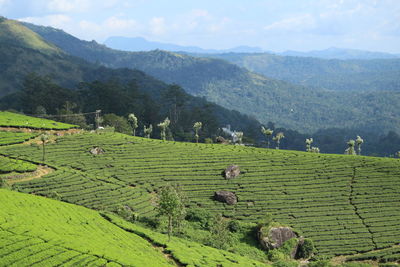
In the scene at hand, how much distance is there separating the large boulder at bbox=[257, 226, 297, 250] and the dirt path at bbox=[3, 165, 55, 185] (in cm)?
4022

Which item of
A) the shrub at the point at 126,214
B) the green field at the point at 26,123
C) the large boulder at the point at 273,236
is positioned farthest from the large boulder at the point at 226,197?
the green field at the point at 26,123

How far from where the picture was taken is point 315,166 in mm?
85938

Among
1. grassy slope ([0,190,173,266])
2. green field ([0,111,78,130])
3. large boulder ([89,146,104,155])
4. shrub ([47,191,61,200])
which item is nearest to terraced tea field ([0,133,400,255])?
large boulder ([89,146,104,155])

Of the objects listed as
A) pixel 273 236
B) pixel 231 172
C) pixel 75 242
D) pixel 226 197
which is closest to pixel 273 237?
pixel 273 236

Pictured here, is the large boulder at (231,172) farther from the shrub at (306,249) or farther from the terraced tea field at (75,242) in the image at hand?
the terraced tea field at (75,242)

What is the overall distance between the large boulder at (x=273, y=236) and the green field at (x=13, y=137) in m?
55.4

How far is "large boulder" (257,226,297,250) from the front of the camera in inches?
2474

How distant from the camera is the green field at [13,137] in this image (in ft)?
283

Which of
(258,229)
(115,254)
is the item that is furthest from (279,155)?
(115,254)

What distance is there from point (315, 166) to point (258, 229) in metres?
27.0

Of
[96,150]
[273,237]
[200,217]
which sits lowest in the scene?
[273,237]

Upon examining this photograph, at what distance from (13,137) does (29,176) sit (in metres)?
20.4

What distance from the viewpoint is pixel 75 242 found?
3884 cm

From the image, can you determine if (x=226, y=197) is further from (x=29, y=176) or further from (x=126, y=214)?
(x=29, y=176)
